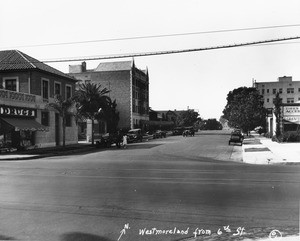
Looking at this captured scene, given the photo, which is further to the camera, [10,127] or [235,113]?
[235,113]

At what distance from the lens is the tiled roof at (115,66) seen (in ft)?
220

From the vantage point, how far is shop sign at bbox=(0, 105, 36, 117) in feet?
91.0

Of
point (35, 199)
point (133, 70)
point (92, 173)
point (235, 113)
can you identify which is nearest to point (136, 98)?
point (133, 70)

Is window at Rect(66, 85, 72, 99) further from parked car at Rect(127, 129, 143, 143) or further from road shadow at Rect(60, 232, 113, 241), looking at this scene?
road shadow at Rect(60, 232, 113, 241)

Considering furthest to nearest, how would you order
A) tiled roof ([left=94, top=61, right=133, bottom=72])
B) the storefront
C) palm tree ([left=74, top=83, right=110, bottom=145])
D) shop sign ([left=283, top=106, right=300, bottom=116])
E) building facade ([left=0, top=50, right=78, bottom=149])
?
tiled roof ([left=94, top=61, right=133, bottom=72]), shop sign ([left=283, top=106, right=300, bottom=116]), palm tree ([left=74, top=83, right=110, bottom=145]), building facade ([left=0, top=50, right=78, bottom=149]), the storefront

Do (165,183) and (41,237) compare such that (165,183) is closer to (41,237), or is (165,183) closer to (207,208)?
(207,208)

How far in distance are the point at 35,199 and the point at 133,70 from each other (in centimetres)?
5702

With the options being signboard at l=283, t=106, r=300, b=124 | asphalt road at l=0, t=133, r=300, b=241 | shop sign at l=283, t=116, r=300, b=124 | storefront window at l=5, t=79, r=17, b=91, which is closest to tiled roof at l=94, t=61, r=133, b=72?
signboard at l=283, t=106, r=300, b=124

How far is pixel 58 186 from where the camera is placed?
1120cm

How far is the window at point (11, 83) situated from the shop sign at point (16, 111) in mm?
2934

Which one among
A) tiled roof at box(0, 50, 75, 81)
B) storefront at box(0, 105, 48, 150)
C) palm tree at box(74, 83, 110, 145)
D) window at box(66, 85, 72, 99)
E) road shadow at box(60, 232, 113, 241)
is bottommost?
road shadow at box(60, 232, 113, 241)

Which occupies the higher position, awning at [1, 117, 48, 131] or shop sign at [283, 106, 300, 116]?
shop sign at [283, 106, 300, 116]

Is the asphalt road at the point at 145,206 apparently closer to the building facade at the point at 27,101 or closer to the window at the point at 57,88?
the building facade at the point at 27,101

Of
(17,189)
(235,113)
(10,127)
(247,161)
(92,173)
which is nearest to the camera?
(17,189)
